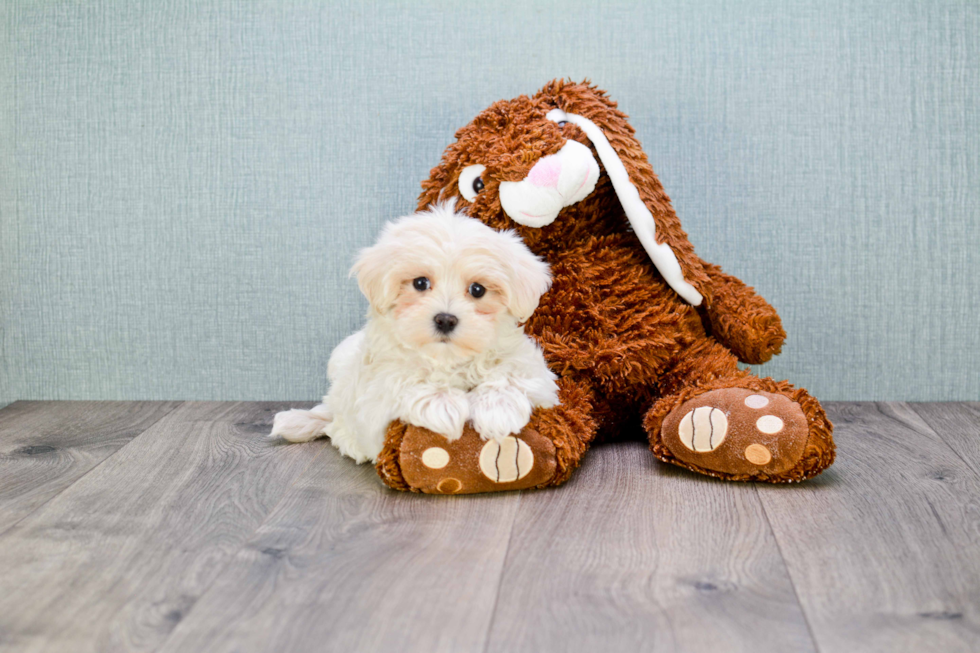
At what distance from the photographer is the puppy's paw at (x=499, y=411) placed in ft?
3.94

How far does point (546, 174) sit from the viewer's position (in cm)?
140

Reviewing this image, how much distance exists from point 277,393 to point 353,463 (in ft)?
1.81

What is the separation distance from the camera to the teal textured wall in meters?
1.78

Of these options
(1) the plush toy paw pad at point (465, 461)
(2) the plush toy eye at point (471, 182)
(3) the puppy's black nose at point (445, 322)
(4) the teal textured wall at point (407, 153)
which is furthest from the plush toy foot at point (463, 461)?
(4) the teal textured wall at point (407, 153)

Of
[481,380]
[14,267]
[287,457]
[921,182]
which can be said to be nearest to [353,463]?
[287,457]

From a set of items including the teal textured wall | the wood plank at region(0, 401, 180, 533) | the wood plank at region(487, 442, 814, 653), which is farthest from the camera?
the teal textured wall

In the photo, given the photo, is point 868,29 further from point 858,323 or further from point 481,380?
point 481,380

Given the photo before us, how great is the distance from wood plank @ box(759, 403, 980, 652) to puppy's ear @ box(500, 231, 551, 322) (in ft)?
1.43

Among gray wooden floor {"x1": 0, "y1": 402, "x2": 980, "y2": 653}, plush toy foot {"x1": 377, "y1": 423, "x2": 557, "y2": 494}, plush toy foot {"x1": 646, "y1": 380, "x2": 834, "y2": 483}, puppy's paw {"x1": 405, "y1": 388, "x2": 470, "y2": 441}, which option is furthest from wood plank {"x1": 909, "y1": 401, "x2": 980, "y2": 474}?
puppy's paw {"x1": 405, "y1": 388, "x2": 470, "y2": 441}

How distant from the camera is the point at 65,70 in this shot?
1846mm

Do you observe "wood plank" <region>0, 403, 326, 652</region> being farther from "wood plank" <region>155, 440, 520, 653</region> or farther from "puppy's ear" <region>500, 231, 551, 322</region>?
"puppy's ear" <region>500, 231, 551, 322</region>

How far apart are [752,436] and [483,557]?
471 mm

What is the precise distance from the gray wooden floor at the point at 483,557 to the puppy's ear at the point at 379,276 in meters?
0.29

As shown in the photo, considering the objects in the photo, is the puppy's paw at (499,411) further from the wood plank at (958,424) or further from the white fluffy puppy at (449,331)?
the wood plank at (958,424)
